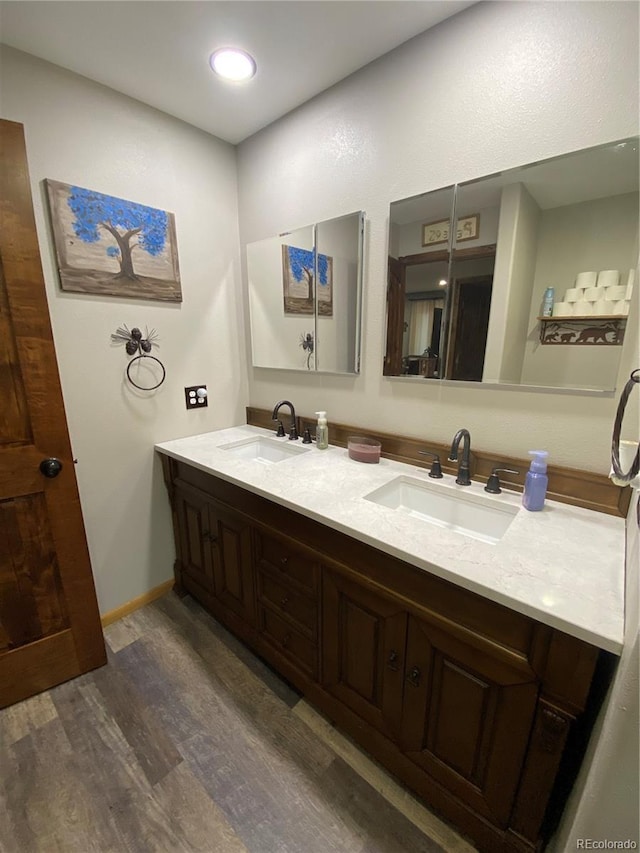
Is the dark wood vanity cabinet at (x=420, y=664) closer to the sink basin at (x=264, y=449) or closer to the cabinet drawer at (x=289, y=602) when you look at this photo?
the cabinet drawer at (x=289, y=602)

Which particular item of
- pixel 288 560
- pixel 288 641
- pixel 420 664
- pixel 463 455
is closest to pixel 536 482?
pixel 463 455

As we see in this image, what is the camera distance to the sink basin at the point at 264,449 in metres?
1.83

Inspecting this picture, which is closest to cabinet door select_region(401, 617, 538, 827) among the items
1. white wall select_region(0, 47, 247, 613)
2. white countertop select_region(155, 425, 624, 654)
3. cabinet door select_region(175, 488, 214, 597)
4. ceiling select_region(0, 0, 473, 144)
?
white countertop select_region(155, 425, 624, 654)

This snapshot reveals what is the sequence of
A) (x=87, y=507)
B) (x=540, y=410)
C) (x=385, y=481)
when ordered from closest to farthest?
1. (x=540, y=410)
2. (x=385, y=481)
3. (x=87, y=507)

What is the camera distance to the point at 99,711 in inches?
54.2

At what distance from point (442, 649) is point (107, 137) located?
229 cm

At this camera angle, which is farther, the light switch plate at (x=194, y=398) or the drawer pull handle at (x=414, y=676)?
the light switch plate at (x=194, y=398)

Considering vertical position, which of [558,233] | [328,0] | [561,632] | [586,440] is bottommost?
[561,632]

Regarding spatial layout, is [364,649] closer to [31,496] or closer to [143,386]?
[31,496]

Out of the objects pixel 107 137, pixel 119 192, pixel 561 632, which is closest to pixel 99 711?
pixel 561 632

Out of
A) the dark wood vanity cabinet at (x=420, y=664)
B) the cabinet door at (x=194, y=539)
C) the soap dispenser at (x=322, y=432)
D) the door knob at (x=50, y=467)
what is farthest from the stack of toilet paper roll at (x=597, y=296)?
the door knob at (x=50, y=467)

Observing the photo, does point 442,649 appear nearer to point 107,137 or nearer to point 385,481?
point 385,481

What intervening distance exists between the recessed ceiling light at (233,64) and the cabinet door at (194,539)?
1738 millimetres

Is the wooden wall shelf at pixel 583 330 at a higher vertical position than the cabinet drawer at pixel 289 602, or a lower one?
higher
